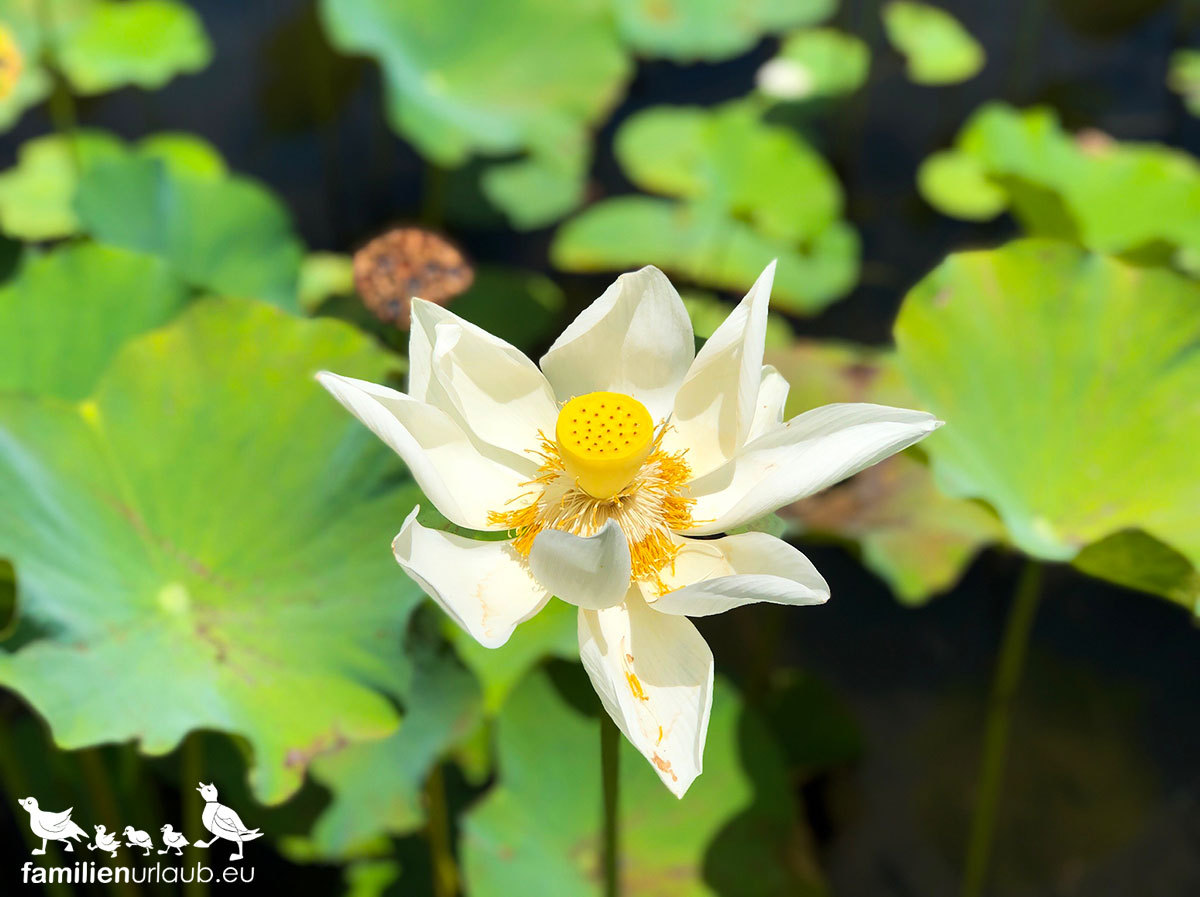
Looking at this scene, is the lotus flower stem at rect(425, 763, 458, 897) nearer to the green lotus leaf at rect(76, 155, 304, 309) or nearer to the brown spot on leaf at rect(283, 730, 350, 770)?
the brown spot on leaf at rect(283, 730, 350, 770)

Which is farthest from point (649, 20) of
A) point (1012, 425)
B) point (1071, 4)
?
point (1012, 425)

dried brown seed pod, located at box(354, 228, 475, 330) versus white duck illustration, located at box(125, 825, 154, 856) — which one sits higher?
dried brown seed pod, located at box(354, 228, 475, 330)

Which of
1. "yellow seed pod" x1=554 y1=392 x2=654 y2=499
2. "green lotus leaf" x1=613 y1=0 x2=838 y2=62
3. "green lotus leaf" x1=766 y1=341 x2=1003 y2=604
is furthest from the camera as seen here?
"green lotus leaf" x1=613 y1=0 x2=838 y2=62

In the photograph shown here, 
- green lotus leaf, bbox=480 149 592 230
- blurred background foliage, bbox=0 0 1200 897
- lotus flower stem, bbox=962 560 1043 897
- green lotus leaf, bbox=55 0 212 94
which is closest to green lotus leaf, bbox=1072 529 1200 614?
blurred background foliage, bbox=0 0 1200 897

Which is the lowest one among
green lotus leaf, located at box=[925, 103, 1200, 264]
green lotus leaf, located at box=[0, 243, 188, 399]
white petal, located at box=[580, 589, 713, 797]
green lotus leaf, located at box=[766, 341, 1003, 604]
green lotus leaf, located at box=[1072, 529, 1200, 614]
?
green lotus leaf, located at box=[766, 341, 1003, 604]

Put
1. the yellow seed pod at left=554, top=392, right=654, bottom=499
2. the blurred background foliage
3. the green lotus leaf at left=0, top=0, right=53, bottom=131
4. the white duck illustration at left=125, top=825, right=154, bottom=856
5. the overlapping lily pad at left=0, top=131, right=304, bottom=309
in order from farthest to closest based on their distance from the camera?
the green lotus leaf at left=0, top=0, right=53, bottom=131 → the overlapping lily pad at left=0, top=131, right=304, bottom=309 → the white duck illustration at left=125, top=825, right=154, bottom=856 → the blurred background foliage → the yellow seed pod at left=554, top=392, right=654, bottom=499

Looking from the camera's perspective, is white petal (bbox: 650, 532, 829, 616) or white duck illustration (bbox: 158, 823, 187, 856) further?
white duck illustration (bbox: 158, 823, 187, 856)

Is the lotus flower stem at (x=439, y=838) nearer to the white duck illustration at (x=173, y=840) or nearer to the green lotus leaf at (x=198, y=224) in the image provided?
the white duck illustration at (x=173, y=840)
